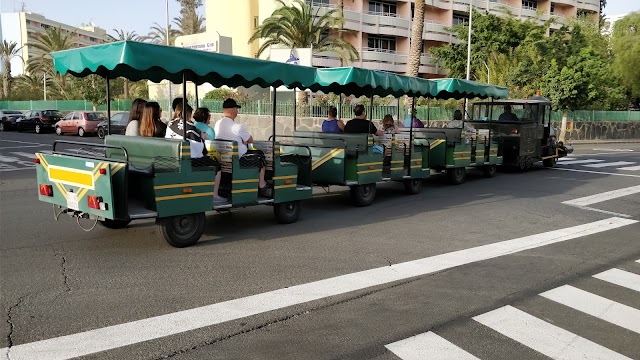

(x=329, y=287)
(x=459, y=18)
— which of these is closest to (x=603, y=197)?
(x=329, y=287)

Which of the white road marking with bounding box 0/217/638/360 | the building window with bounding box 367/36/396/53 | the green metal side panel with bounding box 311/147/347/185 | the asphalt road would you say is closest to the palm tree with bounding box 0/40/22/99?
the building window with bounding box 367/36/396/53

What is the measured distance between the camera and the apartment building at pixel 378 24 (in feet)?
138

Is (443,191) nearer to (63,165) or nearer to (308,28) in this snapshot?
(63,165)

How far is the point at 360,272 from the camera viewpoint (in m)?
6.16

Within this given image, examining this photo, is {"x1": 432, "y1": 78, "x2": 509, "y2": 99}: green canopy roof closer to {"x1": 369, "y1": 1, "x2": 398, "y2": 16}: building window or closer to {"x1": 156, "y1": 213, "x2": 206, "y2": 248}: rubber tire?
{"x1": 156, "y1": 213, "x2": 206, "y2": 248}: rubber tire

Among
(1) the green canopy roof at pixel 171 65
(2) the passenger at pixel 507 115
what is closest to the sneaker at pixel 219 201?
(1) the green canopy roof at pixel 171 65

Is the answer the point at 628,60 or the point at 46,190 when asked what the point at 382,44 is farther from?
the point at 46,190

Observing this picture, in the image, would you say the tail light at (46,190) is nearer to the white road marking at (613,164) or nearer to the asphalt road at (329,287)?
the asphalt road at (329,287)

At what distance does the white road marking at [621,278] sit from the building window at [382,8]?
4057 centimetres

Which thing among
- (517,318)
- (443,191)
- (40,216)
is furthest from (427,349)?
(443,191)

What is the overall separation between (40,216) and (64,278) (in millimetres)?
3788

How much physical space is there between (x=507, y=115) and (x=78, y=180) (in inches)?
514

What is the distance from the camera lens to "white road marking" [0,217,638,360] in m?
4.07

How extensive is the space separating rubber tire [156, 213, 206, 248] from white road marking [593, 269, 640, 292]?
5.01 meters
